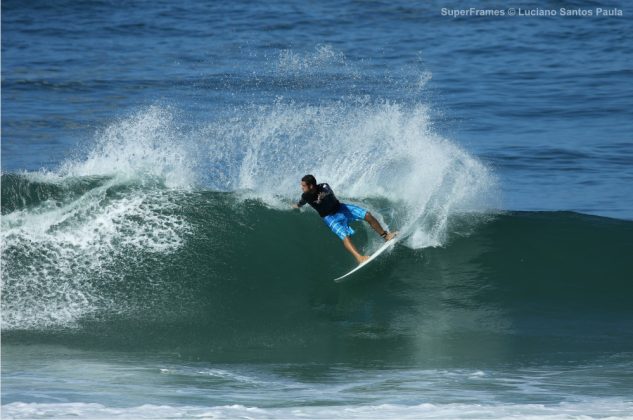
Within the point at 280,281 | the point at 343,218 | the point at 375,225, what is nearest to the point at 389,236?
the point at 375,225

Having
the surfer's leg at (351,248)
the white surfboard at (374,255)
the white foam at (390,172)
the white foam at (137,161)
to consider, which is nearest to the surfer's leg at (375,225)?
the white surfboard at (374,255)

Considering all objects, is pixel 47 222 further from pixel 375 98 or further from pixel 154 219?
pixel 375 98

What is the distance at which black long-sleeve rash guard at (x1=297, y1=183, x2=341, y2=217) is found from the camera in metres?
10.8

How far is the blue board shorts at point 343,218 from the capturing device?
1091 cm

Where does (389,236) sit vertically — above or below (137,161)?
below

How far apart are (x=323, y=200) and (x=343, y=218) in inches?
13.3

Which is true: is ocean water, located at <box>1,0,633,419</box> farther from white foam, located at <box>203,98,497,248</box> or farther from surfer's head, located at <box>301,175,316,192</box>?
surfer's head, located at <box>301,175,316,192</box>

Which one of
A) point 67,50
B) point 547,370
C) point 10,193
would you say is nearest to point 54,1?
point 67,50

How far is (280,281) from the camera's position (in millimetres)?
11375

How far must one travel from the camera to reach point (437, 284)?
444 inches

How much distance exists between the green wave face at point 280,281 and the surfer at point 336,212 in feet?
1.98

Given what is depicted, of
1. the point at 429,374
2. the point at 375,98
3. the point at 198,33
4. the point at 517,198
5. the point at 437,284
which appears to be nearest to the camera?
the point at 429,374

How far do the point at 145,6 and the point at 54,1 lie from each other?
358 centimetres

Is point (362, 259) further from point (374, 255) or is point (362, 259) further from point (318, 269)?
point (318, 269)
